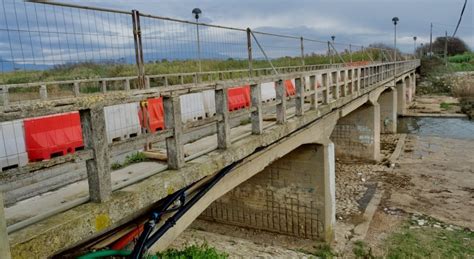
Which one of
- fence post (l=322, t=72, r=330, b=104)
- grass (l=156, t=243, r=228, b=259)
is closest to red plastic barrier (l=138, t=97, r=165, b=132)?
grass (l=156, t=243, r=228, b=259)

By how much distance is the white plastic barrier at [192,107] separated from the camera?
350 inches

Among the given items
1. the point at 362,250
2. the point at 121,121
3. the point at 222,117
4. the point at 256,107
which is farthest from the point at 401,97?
the point at 222,117

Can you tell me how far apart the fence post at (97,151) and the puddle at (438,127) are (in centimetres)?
2763

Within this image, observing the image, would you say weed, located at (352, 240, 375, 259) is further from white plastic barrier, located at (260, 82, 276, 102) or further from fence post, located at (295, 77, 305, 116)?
white plastic barrier, located at (260, 82, 276, 102)

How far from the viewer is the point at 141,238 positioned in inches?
166

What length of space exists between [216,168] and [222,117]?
26.6 inches

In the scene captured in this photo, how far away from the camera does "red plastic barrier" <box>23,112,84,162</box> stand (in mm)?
5270

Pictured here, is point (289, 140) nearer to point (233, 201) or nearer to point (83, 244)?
point (233, 201)

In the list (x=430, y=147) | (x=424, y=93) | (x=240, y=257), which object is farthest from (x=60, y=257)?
(x=424, y=93)

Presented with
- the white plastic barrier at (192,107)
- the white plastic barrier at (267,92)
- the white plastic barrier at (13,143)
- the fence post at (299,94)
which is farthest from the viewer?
the white plastic barrier at (267,92)

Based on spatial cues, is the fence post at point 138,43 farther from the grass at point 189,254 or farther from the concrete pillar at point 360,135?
the concrete pillar at point 360,135

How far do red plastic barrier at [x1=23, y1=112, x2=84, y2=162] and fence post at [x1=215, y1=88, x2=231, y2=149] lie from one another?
2024 millimetres

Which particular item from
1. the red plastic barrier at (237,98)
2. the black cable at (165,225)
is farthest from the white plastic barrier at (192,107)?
the black cable at (165,225)

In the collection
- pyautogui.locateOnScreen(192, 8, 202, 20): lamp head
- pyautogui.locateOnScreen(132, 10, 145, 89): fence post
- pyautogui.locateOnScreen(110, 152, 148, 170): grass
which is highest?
pyautogui.locateOnScreen(192, 8, 202, 20): lamp head
